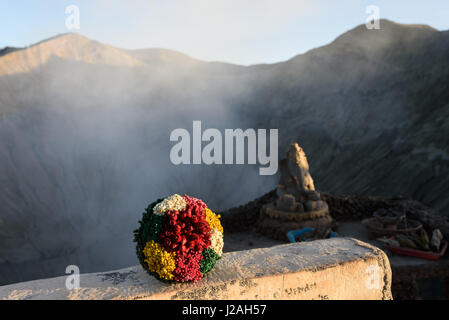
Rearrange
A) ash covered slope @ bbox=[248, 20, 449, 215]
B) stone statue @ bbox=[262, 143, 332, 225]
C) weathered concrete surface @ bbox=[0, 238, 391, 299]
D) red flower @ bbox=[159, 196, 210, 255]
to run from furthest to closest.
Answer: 1. ash covered slope @ bbox=[248, 20, 449, 215]
2. stone statue @ bbox=[262, 143, 332, 225]
3. red flower @ bbox=[159, 196, 210, 255]
4. weathered concrete surface @ bbox=[0, 238, 391, 299]

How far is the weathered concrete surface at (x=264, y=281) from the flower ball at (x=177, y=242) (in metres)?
0.11

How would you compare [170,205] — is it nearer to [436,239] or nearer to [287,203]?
[287,203]

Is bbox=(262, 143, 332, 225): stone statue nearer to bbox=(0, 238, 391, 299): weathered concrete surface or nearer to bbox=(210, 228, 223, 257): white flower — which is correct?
bbox=(0, 238, 391, 299): weathered concrete surface

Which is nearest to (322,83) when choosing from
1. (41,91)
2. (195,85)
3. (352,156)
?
(352,156)

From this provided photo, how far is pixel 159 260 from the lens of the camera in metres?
2.70

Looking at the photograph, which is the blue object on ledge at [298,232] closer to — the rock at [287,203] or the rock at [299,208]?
the rock at [299,208]

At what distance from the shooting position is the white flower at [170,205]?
2.92m

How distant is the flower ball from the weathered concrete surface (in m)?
0.11

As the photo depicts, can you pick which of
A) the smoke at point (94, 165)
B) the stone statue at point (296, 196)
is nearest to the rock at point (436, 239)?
the stone statue at point (296, 196)

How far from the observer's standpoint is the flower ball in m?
2.71

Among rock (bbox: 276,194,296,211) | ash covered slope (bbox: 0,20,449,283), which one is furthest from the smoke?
rock (bbox: 276,194,296,211)

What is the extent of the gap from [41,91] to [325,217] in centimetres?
3946
